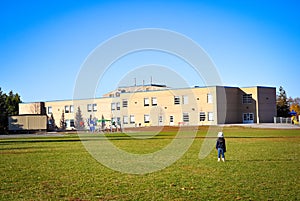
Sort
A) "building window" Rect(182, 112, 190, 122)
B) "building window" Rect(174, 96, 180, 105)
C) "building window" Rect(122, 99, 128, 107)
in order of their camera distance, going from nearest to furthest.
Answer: "building window" Rect(182, 112, 190, 122), "building window" Rect(174, 96, 180, 105), "building window" Rect(122, 99, 128, 107)

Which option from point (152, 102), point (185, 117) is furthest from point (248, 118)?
point (152, 102)

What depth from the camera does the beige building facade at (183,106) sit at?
8578 centimetres

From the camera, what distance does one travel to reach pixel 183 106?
285 feet

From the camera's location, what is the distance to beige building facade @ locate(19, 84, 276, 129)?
85.8 meters

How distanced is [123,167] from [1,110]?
7359cm

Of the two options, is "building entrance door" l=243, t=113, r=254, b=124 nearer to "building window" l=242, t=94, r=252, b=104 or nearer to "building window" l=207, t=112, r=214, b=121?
"building window" l=242, t=94, r=252, b=104

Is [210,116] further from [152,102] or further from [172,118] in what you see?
[152,102]

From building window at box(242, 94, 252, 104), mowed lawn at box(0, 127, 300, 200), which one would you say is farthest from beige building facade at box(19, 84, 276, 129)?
mowed lawn at box(0, 127, 300, 200)

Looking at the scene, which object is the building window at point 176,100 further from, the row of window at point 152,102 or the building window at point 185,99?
the building window at point 185,99

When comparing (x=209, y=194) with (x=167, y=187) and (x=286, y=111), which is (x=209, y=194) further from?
(x=286, y=111)

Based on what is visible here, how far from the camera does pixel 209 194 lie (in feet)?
39.5

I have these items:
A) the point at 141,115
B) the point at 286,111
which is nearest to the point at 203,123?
the point at 141,115

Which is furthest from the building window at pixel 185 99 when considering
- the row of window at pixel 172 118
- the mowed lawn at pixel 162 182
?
the mowed lawn at pixel 162 182

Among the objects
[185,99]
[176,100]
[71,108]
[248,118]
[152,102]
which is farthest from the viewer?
[71,108]
